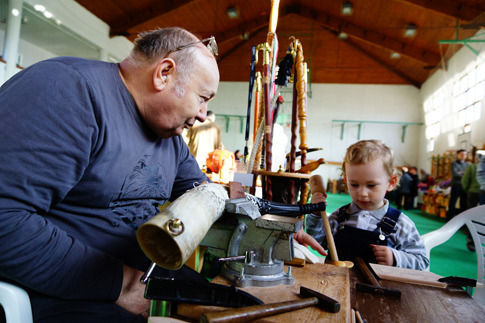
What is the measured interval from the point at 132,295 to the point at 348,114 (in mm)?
15778

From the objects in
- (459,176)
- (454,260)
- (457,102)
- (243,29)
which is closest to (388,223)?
(454,260)

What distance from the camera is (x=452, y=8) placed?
24.5 feet

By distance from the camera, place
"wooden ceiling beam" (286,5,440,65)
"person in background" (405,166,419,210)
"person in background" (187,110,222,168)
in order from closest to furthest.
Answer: "person in background" (187,110,222,168), "person in background" (405,166,419,210), "wooden ceiling beam" (286,5,440,65)

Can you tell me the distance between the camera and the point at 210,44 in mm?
1154

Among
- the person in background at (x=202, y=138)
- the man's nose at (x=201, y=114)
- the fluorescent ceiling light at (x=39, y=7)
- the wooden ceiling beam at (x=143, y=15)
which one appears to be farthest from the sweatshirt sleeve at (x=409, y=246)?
the wooden ceiling beam at (x=143, y=15)

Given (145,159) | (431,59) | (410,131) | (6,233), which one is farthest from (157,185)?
→ (410,131)

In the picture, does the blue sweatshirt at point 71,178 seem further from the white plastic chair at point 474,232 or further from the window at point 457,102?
the window at point 457,102

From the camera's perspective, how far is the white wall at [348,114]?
580 inches

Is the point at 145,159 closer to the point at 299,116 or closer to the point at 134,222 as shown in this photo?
the point at 134,222

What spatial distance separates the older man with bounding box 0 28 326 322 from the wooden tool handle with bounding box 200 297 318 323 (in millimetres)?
329

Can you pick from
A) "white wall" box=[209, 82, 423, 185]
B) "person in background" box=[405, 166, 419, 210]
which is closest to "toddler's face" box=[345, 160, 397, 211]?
"person in background" box=[405, 166, 419, 210]

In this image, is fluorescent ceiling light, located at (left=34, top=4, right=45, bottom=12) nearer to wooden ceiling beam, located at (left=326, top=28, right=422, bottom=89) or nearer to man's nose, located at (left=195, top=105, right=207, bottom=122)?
man's nose, located at (left=195, top=105, right=207, bottom=122)

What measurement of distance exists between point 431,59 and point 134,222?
1281 centimetres

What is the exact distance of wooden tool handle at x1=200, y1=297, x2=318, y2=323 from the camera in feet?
1.63
